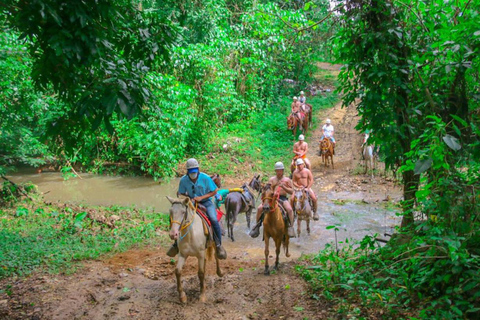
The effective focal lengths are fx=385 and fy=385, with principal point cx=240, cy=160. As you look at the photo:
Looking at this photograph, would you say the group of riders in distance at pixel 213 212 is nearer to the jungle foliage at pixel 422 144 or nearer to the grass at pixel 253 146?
the jungle foliage at pixel 422 144

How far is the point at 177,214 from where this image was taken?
6016 mm

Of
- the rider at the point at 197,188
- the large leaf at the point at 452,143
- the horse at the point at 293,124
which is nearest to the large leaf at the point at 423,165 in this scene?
the large leaf at the point at 452,143

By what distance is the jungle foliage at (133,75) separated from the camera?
13.4 ft

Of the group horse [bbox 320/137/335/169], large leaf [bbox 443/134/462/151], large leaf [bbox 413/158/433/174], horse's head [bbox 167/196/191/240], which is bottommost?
horse's head [bbox 167/196/191/240]

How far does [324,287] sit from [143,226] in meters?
6.34

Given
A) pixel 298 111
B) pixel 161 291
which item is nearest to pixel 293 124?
pixel 298 111

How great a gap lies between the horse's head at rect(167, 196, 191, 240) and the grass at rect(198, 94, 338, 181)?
11.3 metres

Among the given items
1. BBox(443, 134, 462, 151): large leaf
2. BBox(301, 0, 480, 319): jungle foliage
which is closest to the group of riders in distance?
BBox(301, 0, 480, 319): jungle foliage

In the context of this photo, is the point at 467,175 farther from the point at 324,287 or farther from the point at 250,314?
the point at 250,314

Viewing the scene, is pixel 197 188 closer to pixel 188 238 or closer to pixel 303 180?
pixel 188 238

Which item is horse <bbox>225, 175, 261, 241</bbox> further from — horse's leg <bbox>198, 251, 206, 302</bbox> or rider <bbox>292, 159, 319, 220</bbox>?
A: horse's leg <bbox>198, 251, 206, 302</bbox>

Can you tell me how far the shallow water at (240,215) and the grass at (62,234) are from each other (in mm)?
1618

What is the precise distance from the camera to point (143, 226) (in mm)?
10930

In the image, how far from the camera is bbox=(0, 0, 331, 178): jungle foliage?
410 cm
